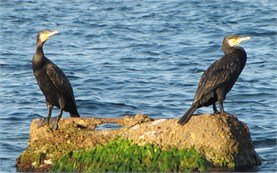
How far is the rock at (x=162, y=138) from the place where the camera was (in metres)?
13.0

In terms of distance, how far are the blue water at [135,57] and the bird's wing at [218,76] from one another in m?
1.23

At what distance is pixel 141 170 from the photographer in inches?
502

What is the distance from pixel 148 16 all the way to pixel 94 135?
15.7 meters

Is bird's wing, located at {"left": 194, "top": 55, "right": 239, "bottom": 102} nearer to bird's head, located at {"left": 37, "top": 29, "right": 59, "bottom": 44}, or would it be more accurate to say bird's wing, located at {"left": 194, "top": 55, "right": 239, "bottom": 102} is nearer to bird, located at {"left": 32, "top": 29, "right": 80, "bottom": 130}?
bird, located at {"left": 32, "top": 29, "right": 80, "bottom": 130}

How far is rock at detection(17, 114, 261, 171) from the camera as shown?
13.0 metres

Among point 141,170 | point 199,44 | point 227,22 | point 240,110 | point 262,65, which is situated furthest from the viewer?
point 227,22

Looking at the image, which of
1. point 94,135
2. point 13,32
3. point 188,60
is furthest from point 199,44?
point 94,135

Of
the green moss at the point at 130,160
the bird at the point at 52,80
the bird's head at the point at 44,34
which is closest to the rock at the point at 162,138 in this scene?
the green moss at the point at 130,160

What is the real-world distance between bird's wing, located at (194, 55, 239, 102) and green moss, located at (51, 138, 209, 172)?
0.97 m

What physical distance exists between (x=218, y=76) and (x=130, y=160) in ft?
5.70

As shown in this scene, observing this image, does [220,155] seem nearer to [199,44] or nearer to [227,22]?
[199,44]

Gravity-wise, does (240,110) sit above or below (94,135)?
below

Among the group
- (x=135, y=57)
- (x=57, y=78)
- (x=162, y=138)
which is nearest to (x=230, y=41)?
(x=162, y=138)

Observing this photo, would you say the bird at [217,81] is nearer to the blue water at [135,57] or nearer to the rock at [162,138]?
the rock at [162,138]
